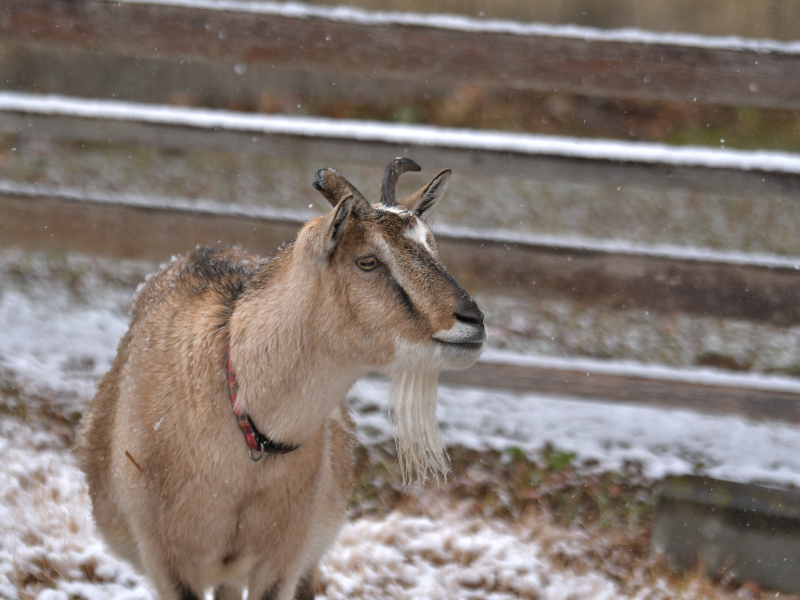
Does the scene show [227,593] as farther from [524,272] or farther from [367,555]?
[524,272]

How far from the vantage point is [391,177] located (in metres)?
2.72

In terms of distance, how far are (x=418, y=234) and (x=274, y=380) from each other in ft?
2.08

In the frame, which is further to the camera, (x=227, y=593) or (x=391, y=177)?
(x=227, y=593)

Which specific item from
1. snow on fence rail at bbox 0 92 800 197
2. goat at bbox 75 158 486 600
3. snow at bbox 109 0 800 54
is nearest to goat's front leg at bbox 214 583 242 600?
goat at bbox 75 158 486 600

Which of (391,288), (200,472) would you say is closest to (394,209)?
(391,288)

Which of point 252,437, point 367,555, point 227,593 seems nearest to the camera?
point 252,437

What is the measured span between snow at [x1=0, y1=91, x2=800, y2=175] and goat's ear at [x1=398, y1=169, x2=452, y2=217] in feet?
5.28

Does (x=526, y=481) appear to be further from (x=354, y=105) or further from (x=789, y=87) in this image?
(x=354, y=105)

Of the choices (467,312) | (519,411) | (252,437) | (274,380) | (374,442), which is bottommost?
(374,442)

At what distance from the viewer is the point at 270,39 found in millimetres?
4527

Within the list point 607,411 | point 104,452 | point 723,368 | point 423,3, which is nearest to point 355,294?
point 104,452

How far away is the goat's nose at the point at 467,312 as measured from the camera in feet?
7.88

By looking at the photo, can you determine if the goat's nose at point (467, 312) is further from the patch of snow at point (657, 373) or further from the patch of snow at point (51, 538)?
the patch of snow at point (657, 373)

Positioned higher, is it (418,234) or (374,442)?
(418,234)
